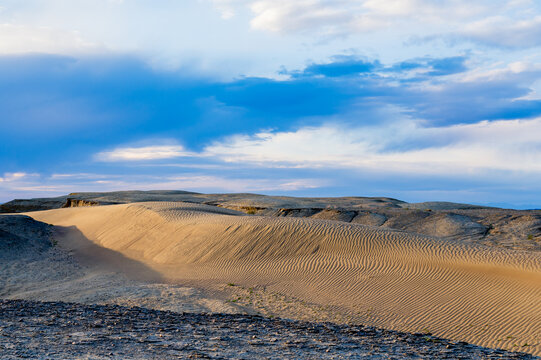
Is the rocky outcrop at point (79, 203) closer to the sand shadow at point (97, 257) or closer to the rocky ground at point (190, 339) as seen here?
the sand shadow at point (97, 257)

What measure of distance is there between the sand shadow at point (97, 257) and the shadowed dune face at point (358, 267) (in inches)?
7.5

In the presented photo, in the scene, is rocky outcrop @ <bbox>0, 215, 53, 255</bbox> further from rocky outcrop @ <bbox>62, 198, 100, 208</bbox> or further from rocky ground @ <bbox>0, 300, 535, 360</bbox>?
rocky outcrop @ <bbox>62, 198, 100, 208</bbox>

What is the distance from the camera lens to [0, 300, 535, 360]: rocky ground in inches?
263

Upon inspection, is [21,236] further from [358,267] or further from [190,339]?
[190,339]

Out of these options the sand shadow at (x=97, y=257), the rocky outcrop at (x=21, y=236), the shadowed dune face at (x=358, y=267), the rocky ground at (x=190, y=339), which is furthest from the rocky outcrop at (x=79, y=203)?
the rocky ground at (x=190, y=339)

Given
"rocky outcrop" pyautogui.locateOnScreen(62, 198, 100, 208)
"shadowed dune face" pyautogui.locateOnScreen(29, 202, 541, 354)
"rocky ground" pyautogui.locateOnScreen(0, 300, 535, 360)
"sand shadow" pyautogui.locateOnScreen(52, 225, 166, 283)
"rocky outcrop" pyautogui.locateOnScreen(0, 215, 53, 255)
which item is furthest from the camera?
"rocky outcrop" pyautogui.locateOnScreen(62, 198, 100, 208)

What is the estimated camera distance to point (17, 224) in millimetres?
23562

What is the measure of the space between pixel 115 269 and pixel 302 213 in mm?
17877

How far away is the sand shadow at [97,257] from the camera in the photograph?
17375 mm

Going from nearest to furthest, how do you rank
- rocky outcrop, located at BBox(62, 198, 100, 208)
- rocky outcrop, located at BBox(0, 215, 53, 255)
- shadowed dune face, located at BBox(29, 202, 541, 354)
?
shadowed dune face, located at BBox(29, 202, 541, 354) < rocky outcrop, located at BBox(0, 215, 53, 255) < rocky outcrop, located at BBox(62, 198, 100, 208)

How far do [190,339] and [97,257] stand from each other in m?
14.4

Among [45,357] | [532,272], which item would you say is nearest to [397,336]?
[45,357]

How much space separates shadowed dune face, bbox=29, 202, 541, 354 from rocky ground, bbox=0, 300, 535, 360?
11.2 feet

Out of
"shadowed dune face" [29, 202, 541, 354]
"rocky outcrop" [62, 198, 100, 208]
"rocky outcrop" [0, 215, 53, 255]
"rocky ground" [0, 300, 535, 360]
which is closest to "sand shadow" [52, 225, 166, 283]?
"shadowed dune face" [29, 202, 541, 354]
